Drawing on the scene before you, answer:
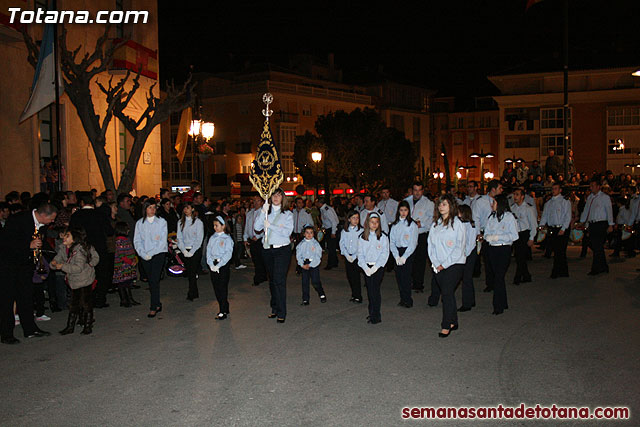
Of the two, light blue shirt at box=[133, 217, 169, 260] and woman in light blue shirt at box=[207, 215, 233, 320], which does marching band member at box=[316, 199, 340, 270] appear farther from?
light blue shirt at box=[133, 217, 169, 260]

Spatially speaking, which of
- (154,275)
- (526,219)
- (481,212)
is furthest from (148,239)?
(526,219)

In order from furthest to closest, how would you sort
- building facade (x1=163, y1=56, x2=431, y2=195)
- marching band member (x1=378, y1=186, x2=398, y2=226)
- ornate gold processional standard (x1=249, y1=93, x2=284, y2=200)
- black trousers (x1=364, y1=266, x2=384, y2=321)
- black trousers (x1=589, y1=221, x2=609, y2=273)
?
building facade (x1=163, y1=56, x2=431, y2=195)
marching band member (x1=378, y1=186, x2=398, y2=226)
black trousers (x1=589, y1=221, x2=609, y2=273)
ornate gold processional standard (x1=249, y1=93, x2=284, y2=200)
black trousers (x1=364, y1=266, x2=384, y2=321)

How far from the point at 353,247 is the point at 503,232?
8.54 feet

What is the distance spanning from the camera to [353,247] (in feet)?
35.9

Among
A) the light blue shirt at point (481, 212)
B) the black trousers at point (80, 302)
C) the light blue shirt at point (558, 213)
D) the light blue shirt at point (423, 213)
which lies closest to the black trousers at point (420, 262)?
the light blue shirt at point (423, 213)

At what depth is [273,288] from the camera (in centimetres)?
968

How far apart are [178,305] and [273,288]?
8.00 ft

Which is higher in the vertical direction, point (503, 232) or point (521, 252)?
point (503, 232)

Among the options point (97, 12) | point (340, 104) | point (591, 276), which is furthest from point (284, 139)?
point (591, 276)

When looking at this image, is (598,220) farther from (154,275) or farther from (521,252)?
(154,275)

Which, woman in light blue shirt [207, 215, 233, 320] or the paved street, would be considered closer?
the paved street

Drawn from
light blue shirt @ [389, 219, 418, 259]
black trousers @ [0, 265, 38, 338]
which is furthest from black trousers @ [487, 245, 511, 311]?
black trousers @ [0, 265, 38, 338]

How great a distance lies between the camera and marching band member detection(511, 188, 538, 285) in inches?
507

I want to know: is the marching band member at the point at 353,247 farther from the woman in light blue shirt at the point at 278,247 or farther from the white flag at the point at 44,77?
the white flag at the point at 44,77
